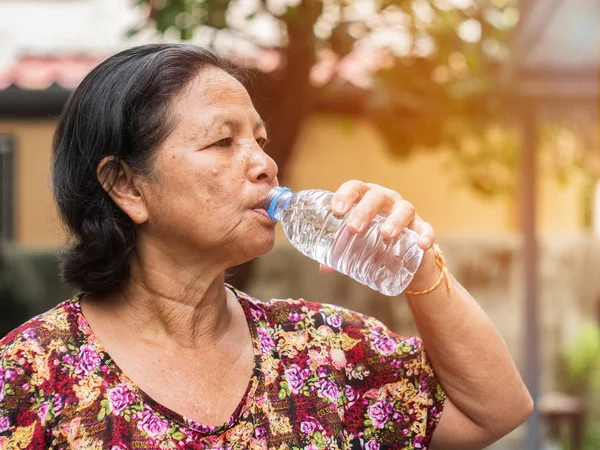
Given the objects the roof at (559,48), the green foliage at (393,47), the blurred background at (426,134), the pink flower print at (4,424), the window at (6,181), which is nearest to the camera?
the pink flower print at (4,424)

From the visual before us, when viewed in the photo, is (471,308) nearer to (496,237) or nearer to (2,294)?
(2,294)

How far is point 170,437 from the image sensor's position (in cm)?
164

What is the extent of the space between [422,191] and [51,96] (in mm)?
3687

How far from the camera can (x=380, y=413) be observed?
1.91m

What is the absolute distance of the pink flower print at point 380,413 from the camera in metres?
1.91

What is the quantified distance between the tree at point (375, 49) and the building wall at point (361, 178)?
8.59 ft

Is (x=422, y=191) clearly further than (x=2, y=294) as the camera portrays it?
Yes

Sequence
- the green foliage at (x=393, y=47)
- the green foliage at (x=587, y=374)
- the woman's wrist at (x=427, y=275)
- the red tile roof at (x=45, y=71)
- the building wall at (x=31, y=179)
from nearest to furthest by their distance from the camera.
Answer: the woman's wrist at (x=427, y=275) < the green foliage at (x=393, y=47) < the green foliage at (x=587, y=374) < the red tile roof at (x=45, y=71) < the building wall at (x=31, y=179)

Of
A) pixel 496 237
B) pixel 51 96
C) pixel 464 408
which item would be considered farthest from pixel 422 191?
pixel 464 408

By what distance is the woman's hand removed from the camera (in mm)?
1606

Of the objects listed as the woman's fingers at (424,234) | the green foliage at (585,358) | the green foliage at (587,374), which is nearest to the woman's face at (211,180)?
the woman's fingers at (424,234)

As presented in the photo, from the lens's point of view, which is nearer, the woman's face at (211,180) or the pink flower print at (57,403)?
the pink flower print at (57,403)

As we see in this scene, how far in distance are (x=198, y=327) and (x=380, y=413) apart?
1.45ft

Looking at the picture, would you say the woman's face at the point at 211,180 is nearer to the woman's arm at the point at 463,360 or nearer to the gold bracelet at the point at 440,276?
the woman's arm at the point at 463,360
